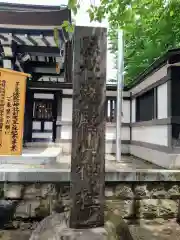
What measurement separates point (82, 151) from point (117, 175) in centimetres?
213

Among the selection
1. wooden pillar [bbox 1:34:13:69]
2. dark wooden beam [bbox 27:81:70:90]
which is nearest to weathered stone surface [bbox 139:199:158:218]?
wooden pillar [bbox 1:34:13:69]

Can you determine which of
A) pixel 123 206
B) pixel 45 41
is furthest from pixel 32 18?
pixel 123 206

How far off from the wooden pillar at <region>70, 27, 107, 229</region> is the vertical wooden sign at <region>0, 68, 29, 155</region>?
3143 mm

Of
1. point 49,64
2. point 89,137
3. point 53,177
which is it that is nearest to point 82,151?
point 89,137

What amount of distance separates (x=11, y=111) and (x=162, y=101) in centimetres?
491

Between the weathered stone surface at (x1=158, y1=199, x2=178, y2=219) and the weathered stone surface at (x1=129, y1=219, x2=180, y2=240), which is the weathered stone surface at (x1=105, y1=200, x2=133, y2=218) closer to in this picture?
the weathered stone surface at (x1=129, y1=219, x2=180, y2=240)

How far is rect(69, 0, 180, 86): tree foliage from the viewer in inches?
122

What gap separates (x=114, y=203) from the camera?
5500 millimetres

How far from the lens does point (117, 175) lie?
5.40 meters

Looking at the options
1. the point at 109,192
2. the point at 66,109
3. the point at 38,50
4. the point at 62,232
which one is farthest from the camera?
the point at 66,109

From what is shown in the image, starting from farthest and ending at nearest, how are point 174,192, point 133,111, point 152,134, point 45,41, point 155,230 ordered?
point 133,111 → point 45,41 → point 152,134 → point 174,192 → point 155,230

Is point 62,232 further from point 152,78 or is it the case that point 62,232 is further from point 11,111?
point 152,78

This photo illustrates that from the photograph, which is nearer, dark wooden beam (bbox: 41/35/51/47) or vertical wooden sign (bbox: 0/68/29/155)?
vertical wooden sign (bbox: 0/68/29/155)

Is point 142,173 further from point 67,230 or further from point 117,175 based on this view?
point 67,230
